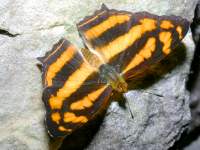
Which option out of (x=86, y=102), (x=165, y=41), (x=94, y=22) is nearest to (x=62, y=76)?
(x=86, y=102)

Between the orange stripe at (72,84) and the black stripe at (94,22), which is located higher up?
the black stripe at (94,22)

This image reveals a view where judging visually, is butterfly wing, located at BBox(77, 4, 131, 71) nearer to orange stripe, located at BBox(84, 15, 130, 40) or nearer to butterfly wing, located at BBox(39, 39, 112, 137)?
orange stripe, located at BBox(84, 15, 130, 40)

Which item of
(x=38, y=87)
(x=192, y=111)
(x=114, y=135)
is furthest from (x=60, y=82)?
(x=192, y=111)

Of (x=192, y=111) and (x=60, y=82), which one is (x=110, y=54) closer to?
(x=60, y=82)

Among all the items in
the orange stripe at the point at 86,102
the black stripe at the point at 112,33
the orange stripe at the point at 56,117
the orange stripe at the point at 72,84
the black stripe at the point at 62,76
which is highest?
the black stripe at the point at 112,33

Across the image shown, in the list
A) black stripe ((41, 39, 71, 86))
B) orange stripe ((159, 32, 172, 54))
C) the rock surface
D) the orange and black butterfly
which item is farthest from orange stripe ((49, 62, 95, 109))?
orange stripe ((159, 32, 172, 54))

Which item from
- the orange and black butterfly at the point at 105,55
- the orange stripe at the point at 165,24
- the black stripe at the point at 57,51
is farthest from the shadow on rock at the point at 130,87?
the black stripe at the point at 57,51

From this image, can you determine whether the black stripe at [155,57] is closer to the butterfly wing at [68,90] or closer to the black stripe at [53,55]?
the butterfly wing at [68,90]
